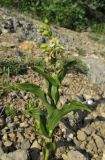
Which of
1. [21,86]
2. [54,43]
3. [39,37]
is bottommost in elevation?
[39,37]

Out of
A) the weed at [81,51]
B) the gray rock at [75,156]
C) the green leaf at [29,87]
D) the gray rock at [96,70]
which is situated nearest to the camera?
the green leaf at [29,87]

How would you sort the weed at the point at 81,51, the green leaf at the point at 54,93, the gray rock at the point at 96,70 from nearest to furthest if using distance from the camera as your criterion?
1. the green leaf at the point at 54,93
2. the gray rock at the point at 96,70
3. the weed at the point at 81,51

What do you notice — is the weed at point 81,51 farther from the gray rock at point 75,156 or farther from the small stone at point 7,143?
the small stone at point 7,143

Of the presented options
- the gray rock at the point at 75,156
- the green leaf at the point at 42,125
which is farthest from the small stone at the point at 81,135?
the green leaf at the point at 42,125

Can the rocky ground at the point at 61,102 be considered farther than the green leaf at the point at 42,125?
Yes

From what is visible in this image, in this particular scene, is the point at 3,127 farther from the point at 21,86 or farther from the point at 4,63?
the point at 4,63

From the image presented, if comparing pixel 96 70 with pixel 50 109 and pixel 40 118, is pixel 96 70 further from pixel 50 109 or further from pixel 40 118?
pixel 40 118

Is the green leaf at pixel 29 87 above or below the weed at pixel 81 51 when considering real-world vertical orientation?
above

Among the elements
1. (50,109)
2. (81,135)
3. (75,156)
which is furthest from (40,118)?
(81,135)

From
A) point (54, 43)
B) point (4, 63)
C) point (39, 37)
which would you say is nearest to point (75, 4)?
point (39, 37)
